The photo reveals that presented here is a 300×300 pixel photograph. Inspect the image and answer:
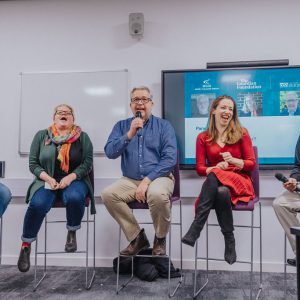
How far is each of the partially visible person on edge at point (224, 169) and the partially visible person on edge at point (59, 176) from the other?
85 cm

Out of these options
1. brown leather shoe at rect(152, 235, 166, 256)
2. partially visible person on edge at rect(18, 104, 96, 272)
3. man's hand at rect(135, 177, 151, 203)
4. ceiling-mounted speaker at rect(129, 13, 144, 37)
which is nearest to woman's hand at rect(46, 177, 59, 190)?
partially visible person on edge at rect(18, 104, 96, 272)

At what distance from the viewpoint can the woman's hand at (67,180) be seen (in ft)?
8.30

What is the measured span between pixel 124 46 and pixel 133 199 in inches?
60.3

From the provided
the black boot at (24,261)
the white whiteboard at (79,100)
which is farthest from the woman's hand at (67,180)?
the white whiteboard at (79,100)

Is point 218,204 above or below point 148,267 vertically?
above

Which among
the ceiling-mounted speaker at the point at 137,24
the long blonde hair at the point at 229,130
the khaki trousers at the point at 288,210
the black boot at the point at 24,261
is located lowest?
the black boot at the point at 24,261

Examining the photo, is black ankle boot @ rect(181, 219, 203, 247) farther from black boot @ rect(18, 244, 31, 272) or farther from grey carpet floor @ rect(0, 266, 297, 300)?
black boot @ rect(18, 244, 31, 272)

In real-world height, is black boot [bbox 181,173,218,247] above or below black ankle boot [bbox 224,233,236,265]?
above

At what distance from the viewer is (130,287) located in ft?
8.06

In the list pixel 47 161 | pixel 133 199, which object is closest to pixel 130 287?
pixel 133 199

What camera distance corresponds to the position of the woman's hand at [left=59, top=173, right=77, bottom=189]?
2.53m

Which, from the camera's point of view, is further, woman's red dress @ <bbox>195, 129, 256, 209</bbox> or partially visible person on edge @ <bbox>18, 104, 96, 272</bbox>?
partially visible person on edge @ <bbox>18, 104, 96, 272</bbox>

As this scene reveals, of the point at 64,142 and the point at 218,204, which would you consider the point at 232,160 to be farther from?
the point at 64,142

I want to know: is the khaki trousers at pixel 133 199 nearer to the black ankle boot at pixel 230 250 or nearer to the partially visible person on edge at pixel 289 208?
the black ankle boot at pixel 230 250
